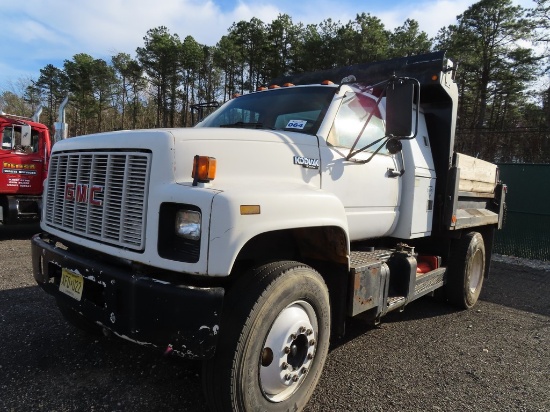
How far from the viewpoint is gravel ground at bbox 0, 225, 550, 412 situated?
9.27 feet

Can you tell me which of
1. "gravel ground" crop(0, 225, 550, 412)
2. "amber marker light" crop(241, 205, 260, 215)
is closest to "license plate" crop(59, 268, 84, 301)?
"gravel ground" crop(0, 225, 550, 412)

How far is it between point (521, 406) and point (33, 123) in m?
10.1

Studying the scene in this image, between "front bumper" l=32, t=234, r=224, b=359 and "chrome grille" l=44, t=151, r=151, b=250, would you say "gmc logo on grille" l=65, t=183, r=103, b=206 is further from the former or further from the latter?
"front bumper" l=32, t=234, r=224, b=359

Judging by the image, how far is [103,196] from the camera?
2537mm

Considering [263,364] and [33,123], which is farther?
[33,123]

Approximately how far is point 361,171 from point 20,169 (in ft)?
26.9

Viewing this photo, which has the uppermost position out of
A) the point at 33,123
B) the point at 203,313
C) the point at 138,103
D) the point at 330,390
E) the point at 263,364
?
the point at 138,103

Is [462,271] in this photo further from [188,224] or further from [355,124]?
[188,224]

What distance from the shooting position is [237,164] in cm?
258

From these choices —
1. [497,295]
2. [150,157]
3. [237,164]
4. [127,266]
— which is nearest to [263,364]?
[127,266]

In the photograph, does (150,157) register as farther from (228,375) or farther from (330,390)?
(330,390)

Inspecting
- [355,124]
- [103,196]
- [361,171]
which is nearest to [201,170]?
[103,196]

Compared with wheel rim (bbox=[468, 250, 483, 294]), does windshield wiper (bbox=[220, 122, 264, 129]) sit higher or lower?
higher

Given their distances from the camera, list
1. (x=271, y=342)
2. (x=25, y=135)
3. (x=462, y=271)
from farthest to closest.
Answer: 1. (x=25, y=135)
2. (x=462, y=271)
3. (x=271, y=342)
